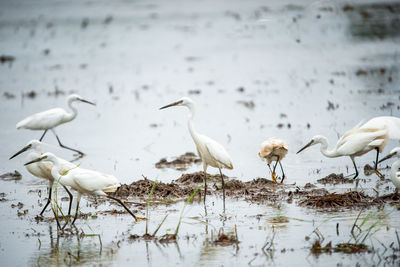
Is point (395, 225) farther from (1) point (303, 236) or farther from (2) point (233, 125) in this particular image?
(2) point (233, 125)

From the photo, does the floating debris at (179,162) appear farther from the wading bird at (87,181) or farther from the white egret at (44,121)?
the wading bird at (87,181)

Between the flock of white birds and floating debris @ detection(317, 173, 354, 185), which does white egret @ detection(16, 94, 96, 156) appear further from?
floating debris @ detection(317, 173, 354, 185)

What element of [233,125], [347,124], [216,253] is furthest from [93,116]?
[216,253]

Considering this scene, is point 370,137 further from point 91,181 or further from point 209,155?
point 91,181

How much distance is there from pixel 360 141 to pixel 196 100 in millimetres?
8340

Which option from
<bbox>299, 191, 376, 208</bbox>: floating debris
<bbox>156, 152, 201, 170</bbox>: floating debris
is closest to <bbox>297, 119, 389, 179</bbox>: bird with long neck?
<bbox>299, 191, 376, 208</bbox>: floating debris

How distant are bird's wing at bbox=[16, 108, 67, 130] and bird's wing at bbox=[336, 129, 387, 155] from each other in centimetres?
603

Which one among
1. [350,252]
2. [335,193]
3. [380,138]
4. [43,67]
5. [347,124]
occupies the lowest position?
[350,252]

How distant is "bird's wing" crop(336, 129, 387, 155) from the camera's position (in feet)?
28.7

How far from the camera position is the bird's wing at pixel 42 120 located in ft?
38.8

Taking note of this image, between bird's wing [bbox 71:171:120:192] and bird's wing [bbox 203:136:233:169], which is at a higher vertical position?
bird's wing [bbox 203:136:233:169]

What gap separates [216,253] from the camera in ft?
20.1

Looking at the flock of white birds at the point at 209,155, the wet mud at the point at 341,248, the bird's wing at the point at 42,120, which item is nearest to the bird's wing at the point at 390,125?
the flock of white birds at the point at 209,155

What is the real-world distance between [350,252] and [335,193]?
87.0 inches
